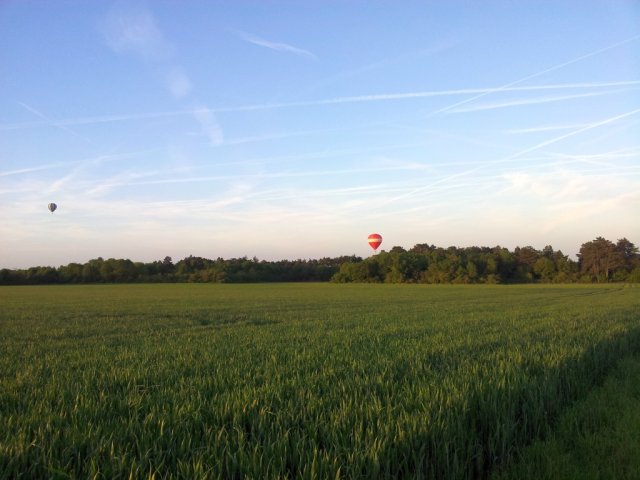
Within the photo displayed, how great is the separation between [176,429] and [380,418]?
206 centimetres

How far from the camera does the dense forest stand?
10844cm

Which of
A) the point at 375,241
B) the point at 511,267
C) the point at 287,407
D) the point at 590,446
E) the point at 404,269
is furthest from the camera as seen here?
the point at 404,269

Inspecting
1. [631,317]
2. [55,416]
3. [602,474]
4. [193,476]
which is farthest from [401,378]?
[631,317]

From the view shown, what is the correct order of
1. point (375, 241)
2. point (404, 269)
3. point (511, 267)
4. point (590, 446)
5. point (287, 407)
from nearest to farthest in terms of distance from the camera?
1. point (287, 407)
2. point (590, 446)
3. point (375, 241)
4. point (511, 267)
5. point (404, 269)

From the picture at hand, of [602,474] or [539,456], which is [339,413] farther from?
[602,474]

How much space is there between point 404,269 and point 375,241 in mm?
36557

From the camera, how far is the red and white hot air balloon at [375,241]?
84.2 meters

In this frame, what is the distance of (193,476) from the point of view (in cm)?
347

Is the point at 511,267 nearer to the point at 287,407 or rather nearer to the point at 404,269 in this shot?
the point at 404,269

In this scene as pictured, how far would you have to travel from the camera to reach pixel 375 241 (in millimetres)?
84438

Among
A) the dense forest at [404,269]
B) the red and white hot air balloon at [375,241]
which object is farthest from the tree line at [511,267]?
the red and white hot air balloon at [375,241]

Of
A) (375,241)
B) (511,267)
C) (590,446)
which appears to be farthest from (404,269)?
→ (590,446)

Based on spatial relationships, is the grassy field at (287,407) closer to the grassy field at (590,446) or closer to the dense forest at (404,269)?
the grassy field at (590,446)

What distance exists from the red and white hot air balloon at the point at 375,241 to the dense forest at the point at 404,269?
3292 cm
